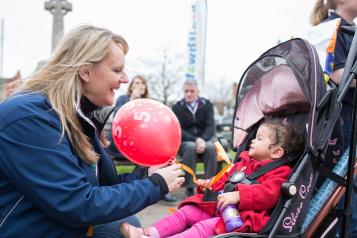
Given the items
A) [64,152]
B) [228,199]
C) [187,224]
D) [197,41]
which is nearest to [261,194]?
[228,199]

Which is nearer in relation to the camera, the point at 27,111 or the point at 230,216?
the point at 27,111

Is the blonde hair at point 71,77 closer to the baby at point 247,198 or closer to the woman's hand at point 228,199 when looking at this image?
the baby at point 247,198

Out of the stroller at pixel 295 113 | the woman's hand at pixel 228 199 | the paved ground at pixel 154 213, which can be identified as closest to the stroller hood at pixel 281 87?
the stroller at pixel 295 113

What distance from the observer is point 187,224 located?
8.10ft

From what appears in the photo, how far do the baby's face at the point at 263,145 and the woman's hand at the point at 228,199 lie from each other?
1.27 ft

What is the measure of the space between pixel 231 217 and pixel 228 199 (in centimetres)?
10

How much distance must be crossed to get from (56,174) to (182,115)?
440cm

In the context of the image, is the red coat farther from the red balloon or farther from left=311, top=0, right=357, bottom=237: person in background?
left=311, top=0, right=357, bottom=237: person in background

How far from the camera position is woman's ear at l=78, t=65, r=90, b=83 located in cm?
200

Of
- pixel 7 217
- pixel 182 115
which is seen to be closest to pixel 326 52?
pixel 7 217

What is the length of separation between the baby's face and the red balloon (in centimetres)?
52

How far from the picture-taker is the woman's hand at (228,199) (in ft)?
7.21

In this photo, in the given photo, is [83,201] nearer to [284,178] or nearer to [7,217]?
[7,217]

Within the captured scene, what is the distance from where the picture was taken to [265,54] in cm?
275
